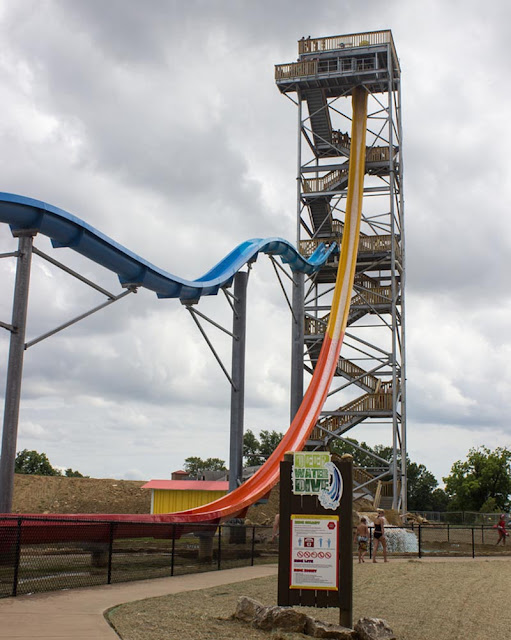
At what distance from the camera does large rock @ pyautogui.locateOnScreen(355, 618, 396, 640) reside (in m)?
9.17


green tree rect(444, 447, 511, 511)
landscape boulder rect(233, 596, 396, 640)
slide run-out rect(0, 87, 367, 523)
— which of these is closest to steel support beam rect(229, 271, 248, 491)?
slide run-out rect(0, 87, 367, 523)

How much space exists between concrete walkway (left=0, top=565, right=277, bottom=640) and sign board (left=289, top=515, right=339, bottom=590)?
2.52m

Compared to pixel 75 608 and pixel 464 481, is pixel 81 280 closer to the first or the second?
pixel 75 608

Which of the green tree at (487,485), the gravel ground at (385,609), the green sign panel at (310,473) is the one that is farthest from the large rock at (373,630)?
the green tree at (487,485)

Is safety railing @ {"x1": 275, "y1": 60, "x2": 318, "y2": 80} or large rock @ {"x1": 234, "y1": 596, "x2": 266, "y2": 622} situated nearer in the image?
large rock @ {"x1": 234, "y1": 596, "x2": 266, "y2": 622}

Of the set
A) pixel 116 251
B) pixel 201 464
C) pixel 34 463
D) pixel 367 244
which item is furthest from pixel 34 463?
pixel 116 251

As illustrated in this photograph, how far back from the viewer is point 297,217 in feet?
130

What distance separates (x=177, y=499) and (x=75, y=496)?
5215 millimetres

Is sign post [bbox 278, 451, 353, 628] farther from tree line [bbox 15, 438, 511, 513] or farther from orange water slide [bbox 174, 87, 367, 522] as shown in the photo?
tree line [bbox 15, 438, 511, 513]

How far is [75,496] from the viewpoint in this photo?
40312mm

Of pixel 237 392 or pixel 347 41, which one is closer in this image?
pixel 237 392

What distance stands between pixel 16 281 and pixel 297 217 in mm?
25105

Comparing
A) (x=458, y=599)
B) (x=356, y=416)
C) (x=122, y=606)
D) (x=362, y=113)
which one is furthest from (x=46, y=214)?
(x=362, y=113)

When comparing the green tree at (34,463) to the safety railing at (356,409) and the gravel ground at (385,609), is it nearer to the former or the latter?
the safety railing at (356,409)
